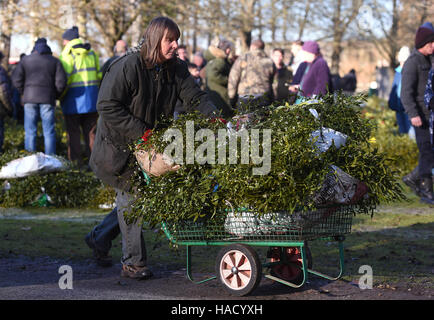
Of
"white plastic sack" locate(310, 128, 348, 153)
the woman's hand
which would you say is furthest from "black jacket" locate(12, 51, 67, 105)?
"white plastic sack" locate(310, 128, 348, 153)

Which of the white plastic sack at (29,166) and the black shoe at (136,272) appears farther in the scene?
the white plastic sack at (29,166)

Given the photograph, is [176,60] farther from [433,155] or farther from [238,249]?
[433,155]

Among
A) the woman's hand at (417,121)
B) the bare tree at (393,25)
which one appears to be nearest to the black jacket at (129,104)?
the woman's hand at (417,121)

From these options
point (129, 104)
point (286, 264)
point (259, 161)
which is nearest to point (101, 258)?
point (129, 104)

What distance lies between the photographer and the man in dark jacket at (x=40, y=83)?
39.0 ft

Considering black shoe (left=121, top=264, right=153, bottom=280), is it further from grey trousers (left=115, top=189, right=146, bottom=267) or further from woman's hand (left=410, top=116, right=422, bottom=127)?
woman's hand (left=410, top=116, right=422, bottom=127)

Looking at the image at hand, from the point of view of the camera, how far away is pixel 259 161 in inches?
190

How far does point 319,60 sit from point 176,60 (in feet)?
15.6

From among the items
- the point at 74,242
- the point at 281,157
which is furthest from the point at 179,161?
the point at 74,242

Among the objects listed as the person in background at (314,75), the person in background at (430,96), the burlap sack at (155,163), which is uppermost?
the person in background at (314,75)

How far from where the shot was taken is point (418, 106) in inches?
381

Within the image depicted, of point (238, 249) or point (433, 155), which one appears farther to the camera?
point (433, 155)

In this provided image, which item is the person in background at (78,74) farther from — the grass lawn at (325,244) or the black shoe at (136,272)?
Result: the black shoe at (136,272)

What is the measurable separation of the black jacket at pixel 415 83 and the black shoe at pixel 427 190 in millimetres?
885
